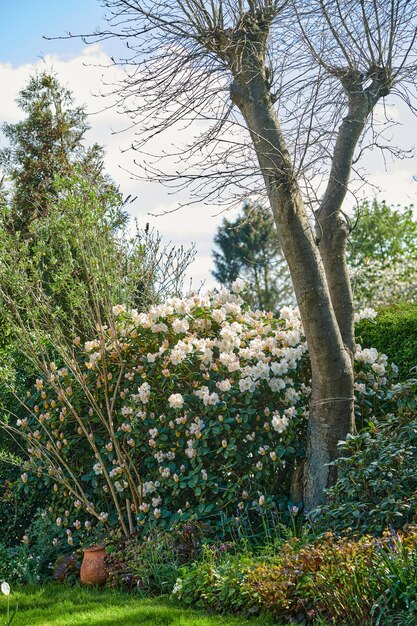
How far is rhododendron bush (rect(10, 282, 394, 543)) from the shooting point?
5.92m

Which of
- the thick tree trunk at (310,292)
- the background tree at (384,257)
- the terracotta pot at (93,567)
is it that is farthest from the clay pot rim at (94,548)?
the background tree at (384,257)

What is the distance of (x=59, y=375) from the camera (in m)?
6.64

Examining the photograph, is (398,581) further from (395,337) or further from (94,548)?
(395,337)

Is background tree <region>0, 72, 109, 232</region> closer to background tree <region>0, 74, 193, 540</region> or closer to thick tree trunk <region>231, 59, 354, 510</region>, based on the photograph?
background tree <region>0, 74, 193, 540</region>

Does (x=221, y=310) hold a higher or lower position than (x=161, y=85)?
lower

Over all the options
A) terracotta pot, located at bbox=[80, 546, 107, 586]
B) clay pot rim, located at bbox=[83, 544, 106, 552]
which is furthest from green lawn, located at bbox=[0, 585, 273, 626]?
clay pot rim, located at bbox=[83, 544, 106, 552]

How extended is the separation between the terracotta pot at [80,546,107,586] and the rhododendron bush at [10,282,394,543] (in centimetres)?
42

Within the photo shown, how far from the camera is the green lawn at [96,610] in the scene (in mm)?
4324

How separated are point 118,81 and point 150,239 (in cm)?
378

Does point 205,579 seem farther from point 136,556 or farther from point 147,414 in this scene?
point 147,414

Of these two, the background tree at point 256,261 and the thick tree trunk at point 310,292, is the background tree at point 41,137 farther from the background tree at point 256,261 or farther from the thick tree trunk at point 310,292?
the background tree at point 256,261

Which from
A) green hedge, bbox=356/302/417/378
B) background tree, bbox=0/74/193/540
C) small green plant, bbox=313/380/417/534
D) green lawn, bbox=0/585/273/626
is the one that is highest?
background tree, bbox=0/74/193/540

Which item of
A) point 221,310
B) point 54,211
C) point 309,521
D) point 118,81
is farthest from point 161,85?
point 309,521

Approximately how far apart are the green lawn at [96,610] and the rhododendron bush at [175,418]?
2.40 ft
